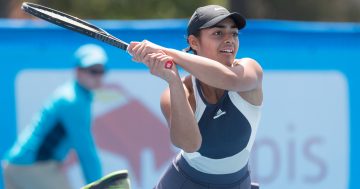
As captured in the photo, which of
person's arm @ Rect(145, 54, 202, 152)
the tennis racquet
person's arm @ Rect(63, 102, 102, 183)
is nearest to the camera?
person's arm @ Rect(145, 54, 202, 152)

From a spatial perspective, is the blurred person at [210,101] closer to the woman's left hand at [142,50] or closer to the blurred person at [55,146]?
the woman's left hand at [142,50]

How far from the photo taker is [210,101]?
4.15m

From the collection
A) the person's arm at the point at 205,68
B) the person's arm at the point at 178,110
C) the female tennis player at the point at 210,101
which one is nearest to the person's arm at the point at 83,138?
the female tennis player at the point at 210,101

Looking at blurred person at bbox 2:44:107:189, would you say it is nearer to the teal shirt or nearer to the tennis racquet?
the teal shirt

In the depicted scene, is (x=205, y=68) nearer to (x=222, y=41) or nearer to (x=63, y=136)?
(x=222, y=41)

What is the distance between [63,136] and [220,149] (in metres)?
1.57

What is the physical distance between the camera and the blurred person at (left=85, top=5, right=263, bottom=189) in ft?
12.7

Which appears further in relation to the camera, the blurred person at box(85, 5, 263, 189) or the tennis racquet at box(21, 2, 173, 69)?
the tennis racquet at box(21, 2, 173, 69)

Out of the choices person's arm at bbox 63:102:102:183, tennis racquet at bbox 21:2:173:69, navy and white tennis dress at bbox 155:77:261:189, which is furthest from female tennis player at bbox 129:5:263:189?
person's arm at bbox 63:102:102:183

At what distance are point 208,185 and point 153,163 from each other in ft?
8.98

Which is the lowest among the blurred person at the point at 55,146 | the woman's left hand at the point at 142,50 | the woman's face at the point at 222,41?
the blurred person at the point at 55,146

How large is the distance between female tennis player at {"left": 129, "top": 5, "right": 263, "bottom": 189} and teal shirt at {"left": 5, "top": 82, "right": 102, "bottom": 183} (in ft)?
3.73

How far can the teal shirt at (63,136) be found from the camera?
539cm

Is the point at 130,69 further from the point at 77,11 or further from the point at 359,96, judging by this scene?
the point at 77,11
